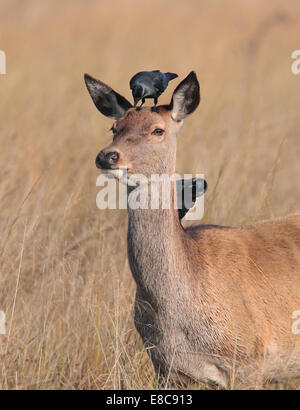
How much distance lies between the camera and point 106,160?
3.87 metres

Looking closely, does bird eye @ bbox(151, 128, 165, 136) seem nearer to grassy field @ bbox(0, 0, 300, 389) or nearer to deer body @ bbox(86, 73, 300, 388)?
deer body @ bbox(86, 73, 300, 388)

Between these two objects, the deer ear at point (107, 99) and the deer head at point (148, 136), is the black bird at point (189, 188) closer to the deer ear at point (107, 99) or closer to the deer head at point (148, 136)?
the deer head at point (148, 136)

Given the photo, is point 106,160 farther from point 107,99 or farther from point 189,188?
point 107,99

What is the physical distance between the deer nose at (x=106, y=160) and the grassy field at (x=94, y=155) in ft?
2.69

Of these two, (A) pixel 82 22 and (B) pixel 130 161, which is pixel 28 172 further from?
(A) pixel 82 22

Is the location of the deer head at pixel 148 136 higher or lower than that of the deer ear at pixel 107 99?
lower

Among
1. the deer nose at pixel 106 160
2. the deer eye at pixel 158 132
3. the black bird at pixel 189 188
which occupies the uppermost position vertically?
the deer eye at pixel 158 132

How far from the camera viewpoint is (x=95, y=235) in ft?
19.6

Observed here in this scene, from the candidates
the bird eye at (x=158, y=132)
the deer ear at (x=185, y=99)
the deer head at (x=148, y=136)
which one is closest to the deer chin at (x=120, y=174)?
the deer head at (x=148, y=136)

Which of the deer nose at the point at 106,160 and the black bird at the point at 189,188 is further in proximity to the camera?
the black bird at the point at 189,188

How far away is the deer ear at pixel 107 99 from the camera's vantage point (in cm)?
457

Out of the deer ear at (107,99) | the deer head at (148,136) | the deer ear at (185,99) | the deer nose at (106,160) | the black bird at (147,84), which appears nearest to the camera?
the deer nose at (106,160)

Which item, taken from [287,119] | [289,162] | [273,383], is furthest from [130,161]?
[287,119]

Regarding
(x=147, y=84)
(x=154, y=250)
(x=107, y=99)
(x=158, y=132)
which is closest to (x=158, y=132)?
(x=158, y=132)
